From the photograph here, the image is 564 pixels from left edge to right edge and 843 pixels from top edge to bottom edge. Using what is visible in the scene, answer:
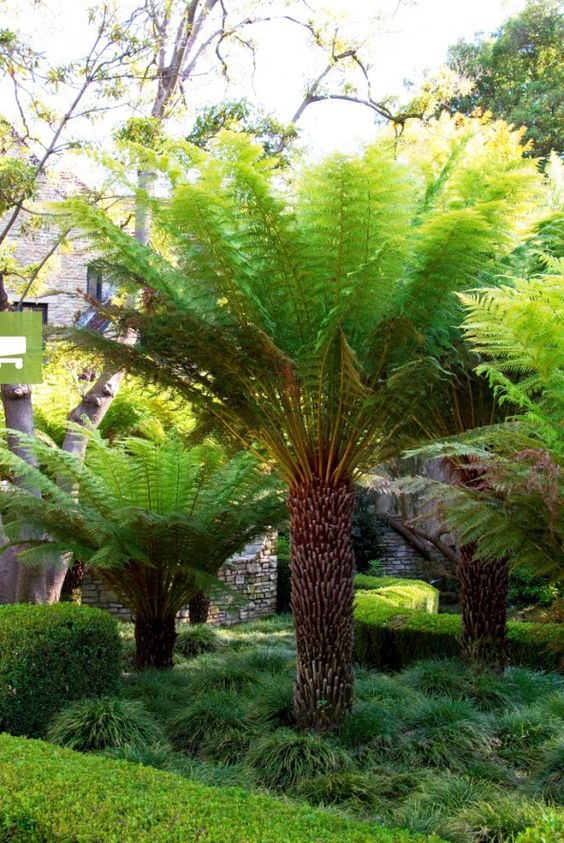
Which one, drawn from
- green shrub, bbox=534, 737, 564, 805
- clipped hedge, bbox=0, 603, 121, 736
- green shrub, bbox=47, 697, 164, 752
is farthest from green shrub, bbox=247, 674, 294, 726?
green shrub, bbox=534, 737, 564, 805

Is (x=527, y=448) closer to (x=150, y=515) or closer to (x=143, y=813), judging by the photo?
Answer: (x=143, y=813)

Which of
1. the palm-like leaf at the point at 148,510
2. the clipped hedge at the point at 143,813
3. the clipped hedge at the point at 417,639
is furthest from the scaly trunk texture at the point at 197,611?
the clipped hedge at the point at 143,813

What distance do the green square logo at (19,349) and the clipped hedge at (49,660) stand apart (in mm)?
2678

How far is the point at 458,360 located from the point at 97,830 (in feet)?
11.4

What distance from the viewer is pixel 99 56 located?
770 cm

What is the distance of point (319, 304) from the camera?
15.4ft

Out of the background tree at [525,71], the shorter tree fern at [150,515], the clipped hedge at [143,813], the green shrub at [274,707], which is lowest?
the green shrub at [274,707]

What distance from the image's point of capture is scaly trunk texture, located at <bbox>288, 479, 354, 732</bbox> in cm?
479

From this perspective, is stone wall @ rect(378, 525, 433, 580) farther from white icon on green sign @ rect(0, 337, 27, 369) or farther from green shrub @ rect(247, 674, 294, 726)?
green shrub @ rect(247, 674, 294, 726)

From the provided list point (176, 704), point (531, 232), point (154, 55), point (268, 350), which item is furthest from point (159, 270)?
point (154, 55)

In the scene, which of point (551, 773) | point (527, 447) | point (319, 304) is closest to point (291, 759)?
point (551, 773)

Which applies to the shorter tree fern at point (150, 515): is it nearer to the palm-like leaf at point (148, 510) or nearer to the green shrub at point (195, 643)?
the palm-like leaf at point (148, 510)

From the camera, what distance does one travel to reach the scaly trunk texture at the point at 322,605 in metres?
4.79

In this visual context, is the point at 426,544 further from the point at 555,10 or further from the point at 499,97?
the point at 555,10
